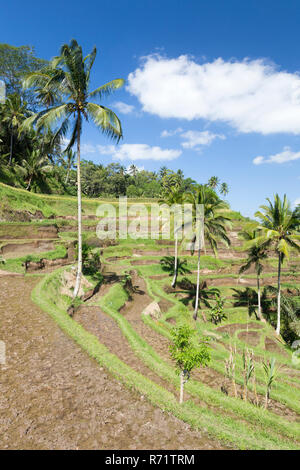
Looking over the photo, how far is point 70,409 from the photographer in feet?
21.7

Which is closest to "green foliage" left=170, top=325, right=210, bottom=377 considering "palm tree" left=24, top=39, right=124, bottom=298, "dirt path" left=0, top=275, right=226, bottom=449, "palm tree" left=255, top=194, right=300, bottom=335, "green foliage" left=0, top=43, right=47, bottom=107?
"dirt path" left=0, top=275, right=226, bottom=449

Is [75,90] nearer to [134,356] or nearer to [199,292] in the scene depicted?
[134,356]

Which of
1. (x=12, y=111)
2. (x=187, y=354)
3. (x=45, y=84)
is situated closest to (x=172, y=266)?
(x=45, y=84)

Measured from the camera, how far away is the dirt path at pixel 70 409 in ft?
18.6

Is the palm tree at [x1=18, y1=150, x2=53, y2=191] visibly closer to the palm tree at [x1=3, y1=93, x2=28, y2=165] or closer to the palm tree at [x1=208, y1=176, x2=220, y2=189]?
the palm tree at [x1=3, y1=93, x2=28, y2=165]

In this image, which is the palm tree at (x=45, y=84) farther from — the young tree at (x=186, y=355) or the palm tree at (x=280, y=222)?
the palm tree at (x=280, y=222)

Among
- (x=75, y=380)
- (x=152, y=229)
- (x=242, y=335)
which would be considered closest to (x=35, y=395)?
(x=75, y=380)

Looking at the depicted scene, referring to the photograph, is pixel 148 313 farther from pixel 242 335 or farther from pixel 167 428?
pixel 167 428

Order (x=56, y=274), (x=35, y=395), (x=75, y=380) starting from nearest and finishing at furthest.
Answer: (x=35, y=395) < (x=75, y=380) < (x=56, y=274)

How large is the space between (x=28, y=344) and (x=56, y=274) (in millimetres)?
9991

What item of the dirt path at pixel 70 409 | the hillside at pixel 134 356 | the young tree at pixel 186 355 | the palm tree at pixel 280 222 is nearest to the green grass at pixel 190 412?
the hillside at pixel 134 356

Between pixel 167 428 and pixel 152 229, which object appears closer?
pixel 167 428

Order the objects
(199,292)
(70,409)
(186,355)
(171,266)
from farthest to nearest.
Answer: (171,266) < (199,292) < (186,355) < (70,409)
